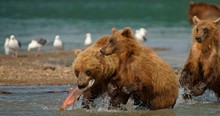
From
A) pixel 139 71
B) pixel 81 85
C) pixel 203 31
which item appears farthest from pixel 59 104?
pixel 203 31

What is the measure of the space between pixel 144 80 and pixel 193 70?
1.78m

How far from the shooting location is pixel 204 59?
1038 cm

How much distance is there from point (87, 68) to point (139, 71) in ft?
2.30

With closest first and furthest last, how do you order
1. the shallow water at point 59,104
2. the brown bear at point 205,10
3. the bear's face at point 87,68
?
the bear's face at point 87,68 < the shallow water at point 59,104 < the brown bear at point 205,10

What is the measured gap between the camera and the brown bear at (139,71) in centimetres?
885

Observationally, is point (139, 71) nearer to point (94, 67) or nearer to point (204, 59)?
point (94, 67)

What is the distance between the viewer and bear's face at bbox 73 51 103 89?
340 inches

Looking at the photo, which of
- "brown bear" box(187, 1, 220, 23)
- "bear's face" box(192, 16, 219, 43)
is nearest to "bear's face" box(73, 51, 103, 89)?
"bear's face" box(192, 16, 219, 43)

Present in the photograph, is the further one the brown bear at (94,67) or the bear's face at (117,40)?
the bear's face at (117,40)

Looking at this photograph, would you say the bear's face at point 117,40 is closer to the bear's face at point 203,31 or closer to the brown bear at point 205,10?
the bear's face at point 203,31

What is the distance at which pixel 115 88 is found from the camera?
8945 millimetres

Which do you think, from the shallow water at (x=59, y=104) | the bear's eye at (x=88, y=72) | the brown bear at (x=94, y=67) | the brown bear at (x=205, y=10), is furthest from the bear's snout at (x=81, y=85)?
the brown bear at (x=205, y=10)

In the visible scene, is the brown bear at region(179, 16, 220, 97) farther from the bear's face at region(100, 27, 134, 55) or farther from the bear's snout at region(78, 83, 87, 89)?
the bear's snout at region(78, 83, 87, 89)

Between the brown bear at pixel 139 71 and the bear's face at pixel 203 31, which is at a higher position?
the bear's face at pixel 203 31
